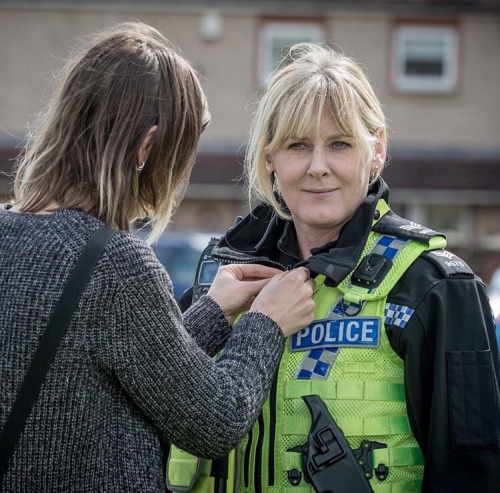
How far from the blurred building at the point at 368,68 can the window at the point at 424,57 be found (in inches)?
0.9

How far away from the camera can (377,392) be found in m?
2.89

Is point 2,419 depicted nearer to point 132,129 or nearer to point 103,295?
point 103,295

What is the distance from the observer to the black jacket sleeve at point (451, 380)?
2787 mm

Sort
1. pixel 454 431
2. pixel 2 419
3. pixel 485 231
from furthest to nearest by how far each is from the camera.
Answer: pixel 485 231, pixel 454 431, pixel 2 419

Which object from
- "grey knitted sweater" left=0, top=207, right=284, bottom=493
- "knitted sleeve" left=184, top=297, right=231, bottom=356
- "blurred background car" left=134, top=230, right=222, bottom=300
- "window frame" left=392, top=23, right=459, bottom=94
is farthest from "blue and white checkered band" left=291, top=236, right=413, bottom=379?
"window frame" left=392, top=23, right=459, bottom=94

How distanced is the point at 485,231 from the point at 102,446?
65.0 feet

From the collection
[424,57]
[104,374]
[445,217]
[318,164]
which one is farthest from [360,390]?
[424,57]

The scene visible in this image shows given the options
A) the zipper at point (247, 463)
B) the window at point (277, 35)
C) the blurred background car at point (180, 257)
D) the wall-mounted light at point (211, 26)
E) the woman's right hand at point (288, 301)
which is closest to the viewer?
the woman's right hand at point (288, 301)

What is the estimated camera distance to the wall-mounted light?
21.2 metres

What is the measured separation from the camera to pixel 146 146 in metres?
2.60

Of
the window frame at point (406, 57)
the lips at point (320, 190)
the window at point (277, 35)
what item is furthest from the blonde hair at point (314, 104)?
the window frame at point (406, 57)

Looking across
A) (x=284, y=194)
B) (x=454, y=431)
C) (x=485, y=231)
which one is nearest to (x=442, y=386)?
(x=454, y=431)

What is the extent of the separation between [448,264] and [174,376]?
0.88 meters

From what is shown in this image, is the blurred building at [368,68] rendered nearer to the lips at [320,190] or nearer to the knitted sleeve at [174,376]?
the lips at [320,190]
